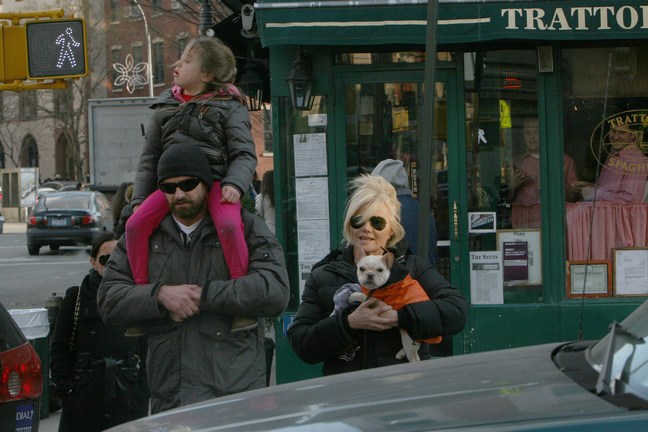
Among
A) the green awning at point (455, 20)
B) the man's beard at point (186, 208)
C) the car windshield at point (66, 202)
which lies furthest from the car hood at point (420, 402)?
the car windshield at point (66, 202)

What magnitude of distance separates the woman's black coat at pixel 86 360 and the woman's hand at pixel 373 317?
7.00ft

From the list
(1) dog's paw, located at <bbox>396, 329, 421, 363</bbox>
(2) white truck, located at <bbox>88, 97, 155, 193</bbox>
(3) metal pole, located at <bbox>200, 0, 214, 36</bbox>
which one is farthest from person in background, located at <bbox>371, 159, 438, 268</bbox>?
(2) white truck, located at <bbox>88, 97, 155, 193</bbox>

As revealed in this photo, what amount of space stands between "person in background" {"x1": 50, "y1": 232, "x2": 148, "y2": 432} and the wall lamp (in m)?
2.72

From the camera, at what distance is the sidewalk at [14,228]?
4113 cm

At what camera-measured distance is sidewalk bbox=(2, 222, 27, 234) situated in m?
41.1

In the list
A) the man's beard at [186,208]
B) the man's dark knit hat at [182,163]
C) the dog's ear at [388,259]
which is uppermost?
the man's dark knit hat at [182,163]

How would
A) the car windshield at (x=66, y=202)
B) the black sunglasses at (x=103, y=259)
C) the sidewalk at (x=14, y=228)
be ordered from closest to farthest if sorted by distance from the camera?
the black sunglasses at (x=103, y=259) → the car windshield at (x=66, y=202) → the sidewalk at (x=14, y=228)

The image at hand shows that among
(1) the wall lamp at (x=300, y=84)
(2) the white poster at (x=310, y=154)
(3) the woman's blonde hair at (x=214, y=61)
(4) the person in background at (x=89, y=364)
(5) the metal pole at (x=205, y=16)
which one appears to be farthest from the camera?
(5) the metal pole at (x=205, y=16)

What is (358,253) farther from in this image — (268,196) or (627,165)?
(268,196)

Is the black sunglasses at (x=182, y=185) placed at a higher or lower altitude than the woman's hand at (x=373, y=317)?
higher

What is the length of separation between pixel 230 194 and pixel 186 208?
21 centimetres

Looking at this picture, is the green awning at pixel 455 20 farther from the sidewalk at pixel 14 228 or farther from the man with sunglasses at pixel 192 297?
the sidewalk at pixel 14 228

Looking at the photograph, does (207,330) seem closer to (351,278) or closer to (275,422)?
(351,278)

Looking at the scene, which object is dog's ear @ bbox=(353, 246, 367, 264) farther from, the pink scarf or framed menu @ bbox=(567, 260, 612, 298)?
framed menu @ bbox=(567, 260, 612, 298)
